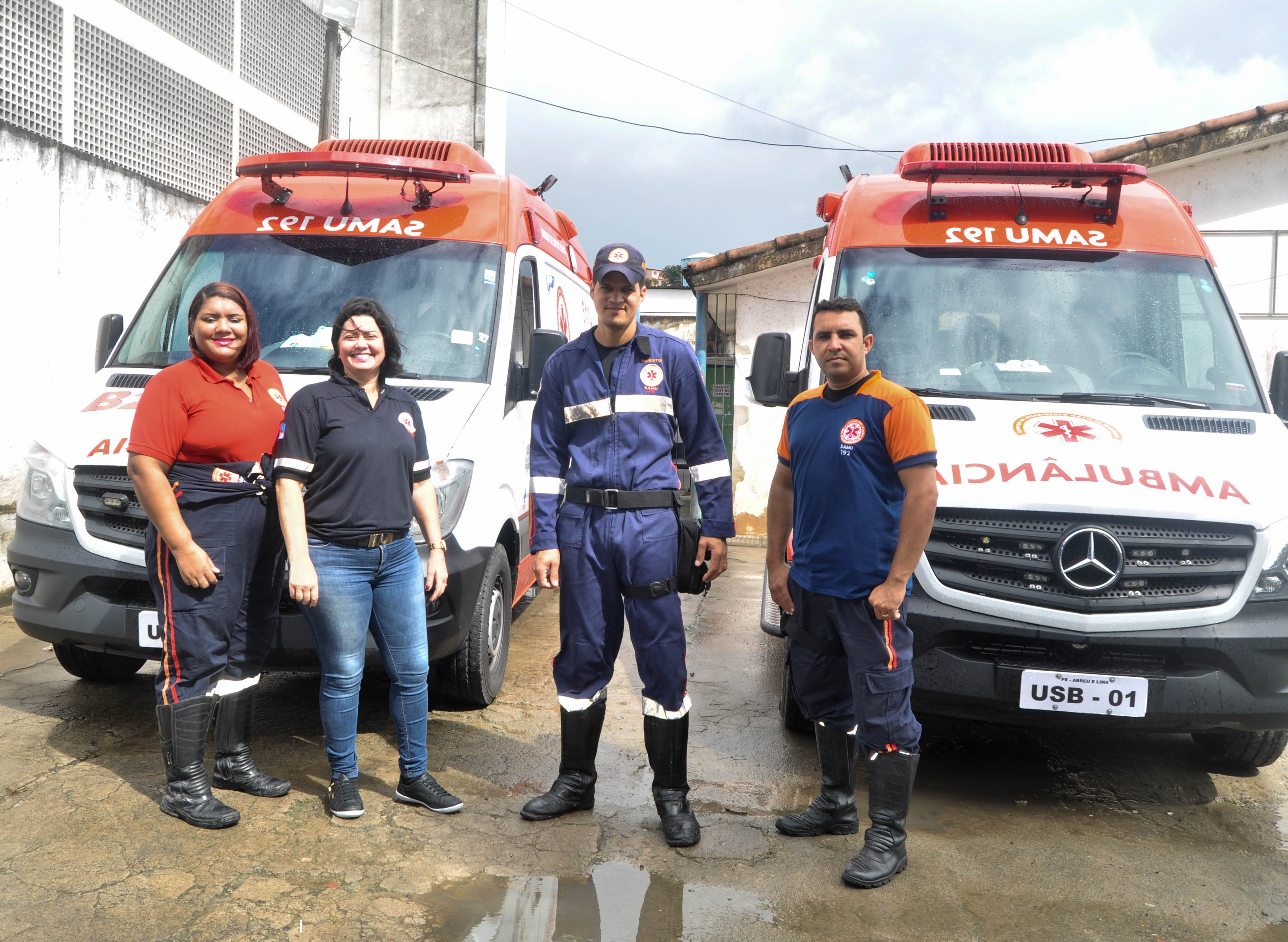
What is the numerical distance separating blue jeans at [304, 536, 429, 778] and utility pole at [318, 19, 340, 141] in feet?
31.4

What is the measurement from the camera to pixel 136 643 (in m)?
4.11

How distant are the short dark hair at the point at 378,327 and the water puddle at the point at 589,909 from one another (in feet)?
5.76

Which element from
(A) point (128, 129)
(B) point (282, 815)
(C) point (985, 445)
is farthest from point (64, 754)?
(A) point (128, 129)

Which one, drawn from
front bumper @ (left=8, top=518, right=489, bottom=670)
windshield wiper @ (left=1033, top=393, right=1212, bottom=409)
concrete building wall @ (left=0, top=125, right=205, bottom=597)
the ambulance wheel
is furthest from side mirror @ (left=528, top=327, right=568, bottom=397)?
concrete building wall @ (left=0, top=125, right=205, bottom=597)

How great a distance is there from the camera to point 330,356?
467 centimetres

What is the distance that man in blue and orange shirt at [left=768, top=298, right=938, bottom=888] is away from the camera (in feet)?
11.0

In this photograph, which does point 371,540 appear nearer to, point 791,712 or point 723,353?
point 791,712

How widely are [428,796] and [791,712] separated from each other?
1.78 m

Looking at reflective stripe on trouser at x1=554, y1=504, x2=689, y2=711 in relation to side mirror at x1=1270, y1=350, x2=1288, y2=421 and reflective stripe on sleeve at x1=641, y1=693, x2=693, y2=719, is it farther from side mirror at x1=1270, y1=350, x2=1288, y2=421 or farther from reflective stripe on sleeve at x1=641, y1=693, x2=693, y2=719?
side mirror at x1=1270, y1=350, x2=1288, y2=421

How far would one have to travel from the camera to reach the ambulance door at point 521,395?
502 cm

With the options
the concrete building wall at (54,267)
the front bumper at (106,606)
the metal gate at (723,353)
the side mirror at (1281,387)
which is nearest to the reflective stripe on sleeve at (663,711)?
the front bumper at (106,606)

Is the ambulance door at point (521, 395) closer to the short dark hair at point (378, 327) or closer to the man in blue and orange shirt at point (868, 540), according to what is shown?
the short dark hair at point (378, 327)

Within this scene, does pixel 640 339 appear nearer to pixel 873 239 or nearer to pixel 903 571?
pixel 903 571

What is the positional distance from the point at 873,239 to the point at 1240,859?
287 cm
